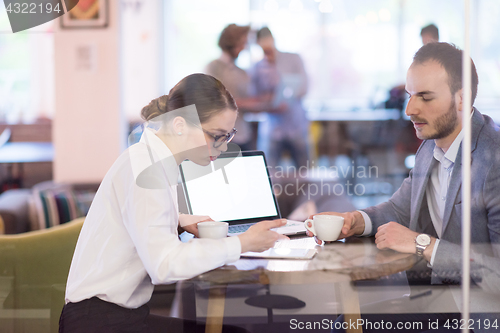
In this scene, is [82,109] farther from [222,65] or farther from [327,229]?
[327,229]

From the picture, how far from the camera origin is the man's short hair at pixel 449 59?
117cm

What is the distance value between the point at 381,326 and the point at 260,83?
1.37 metres

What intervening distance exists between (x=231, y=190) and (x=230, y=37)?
32.0 inches

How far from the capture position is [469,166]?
1.12 m

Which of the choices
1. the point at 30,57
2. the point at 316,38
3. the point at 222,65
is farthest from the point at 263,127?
the point at 316,38

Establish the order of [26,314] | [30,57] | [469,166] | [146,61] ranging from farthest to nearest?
[146,61] → [30,57] → [26,314] → [469,166]

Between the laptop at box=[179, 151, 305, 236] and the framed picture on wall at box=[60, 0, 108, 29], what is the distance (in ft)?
4.88

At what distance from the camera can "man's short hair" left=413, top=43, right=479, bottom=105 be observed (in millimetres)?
1175

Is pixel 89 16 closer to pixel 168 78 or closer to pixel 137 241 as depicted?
pixel 168 78

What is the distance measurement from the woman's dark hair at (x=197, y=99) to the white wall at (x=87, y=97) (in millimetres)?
1497

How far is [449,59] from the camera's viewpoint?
1271 mm

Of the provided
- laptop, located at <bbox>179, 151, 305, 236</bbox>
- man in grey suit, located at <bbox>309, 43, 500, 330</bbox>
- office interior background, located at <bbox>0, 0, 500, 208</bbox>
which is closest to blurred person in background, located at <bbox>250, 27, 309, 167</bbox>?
office interior background, located at <bbox>0, 0, 500, 208</bbox>

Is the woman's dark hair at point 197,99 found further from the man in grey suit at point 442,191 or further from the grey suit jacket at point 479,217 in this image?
the grey suit jacket at point 479,217

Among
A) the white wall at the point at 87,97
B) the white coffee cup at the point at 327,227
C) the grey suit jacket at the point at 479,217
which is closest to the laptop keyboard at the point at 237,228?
the white coffee cup at the point at 327,227
